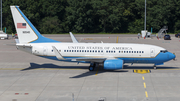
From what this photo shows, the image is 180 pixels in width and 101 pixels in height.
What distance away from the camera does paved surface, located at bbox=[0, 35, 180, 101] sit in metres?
24.3

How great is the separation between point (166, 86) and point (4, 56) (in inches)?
1225

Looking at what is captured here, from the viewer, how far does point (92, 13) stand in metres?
106

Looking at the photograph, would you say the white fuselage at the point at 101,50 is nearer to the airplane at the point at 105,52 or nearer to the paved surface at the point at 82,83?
the airplane at the point at 105,52

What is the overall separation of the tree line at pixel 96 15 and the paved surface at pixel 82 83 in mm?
64814

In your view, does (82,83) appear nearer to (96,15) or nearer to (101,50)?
(101,50)

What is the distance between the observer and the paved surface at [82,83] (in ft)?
79.7

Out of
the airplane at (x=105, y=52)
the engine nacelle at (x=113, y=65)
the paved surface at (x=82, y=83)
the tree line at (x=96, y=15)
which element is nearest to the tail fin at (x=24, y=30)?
the airplane at (x=105, y=52)

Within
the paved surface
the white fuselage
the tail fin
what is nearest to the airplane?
the white fuselage

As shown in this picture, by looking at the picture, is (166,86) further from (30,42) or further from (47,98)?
(30,42)

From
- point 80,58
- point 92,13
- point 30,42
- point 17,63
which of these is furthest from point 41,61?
point 92,13

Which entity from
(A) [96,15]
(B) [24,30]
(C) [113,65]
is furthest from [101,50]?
(A) [96,15]

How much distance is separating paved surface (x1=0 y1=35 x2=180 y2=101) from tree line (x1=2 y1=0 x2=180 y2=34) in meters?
64.8

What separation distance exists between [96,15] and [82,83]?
80.8 meters

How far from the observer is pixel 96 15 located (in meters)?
108
